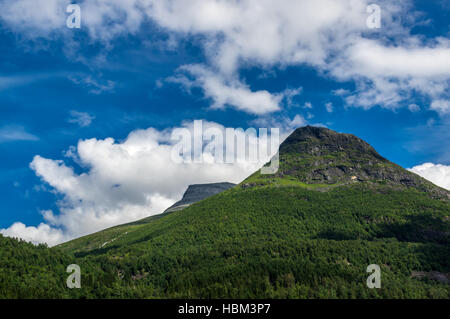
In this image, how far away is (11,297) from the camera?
19000 cm
